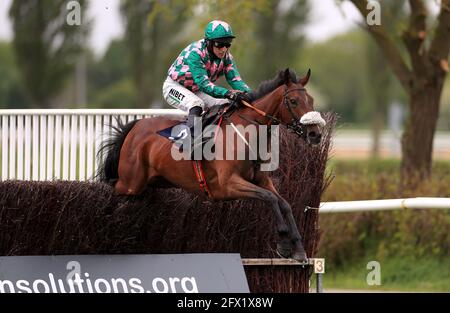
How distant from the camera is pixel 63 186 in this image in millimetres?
8477

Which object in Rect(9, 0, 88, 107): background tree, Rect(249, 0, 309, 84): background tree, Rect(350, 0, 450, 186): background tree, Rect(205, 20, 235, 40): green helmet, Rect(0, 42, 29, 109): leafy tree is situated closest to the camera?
Rect(205, 20, 235, 40): green helmet

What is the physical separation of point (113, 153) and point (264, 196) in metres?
1.86

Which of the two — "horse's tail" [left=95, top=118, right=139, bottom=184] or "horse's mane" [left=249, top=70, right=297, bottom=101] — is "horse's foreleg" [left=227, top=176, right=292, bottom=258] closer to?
"horse's mane" [left=249, top=70, right=297, bottom=101]

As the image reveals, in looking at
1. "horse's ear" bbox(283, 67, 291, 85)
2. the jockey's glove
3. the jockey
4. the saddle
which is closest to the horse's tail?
the jockey

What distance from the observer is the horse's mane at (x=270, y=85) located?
8172 millimetres

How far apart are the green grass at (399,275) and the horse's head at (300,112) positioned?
442 cm

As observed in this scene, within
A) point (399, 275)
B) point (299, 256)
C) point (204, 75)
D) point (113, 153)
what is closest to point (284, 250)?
point (299, 256)

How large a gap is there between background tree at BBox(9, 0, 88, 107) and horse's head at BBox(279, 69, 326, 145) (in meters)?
18.5

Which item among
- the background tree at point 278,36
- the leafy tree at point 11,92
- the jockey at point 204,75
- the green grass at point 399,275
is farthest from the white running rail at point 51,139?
the leafy tree at point 11,92

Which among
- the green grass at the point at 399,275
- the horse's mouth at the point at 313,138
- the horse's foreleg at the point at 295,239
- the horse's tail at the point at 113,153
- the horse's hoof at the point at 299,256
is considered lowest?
the green grass at the point at 399,275

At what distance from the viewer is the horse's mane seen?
26.8 ft

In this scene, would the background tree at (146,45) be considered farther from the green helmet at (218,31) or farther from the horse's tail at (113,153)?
the green helmet at (218,31)
